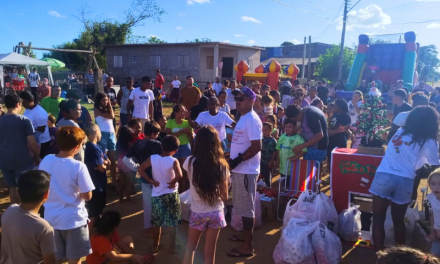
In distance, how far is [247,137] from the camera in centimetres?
381

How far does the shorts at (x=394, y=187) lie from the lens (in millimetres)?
3447

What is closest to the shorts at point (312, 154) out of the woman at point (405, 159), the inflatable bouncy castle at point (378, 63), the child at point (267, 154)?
the child at point (267, 154)

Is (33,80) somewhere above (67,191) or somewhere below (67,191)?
above

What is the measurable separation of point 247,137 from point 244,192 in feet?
2.10

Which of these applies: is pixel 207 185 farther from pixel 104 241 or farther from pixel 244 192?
pixel 104 241

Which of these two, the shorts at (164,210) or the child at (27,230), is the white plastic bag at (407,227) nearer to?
the shorts at (164,210)

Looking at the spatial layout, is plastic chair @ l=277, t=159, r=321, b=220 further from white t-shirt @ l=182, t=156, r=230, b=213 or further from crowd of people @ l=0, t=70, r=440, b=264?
white t-shirt @ l=182, t=156, r=230, b=213

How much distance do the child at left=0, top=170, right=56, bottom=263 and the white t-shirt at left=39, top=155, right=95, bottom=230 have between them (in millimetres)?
446

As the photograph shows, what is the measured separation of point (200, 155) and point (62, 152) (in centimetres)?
121

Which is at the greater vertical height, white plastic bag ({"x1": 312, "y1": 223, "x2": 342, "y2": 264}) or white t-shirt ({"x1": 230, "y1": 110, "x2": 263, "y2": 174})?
white t-shirt ({"x1": 230, "y1": 110, "x2": 263, "y2": 174})

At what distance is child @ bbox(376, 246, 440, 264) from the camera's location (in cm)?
157

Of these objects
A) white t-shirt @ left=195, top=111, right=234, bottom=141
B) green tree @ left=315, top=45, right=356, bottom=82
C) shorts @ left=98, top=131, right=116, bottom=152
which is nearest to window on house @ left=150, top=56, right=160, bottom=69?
green tree @ left=315, top=45, right=356, bottom=82

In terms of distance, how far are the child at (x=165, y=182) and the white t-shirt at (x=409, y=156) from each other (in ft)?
7.59

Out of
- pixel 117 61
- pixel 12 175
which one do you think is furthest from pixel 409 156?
pixel 117 61
